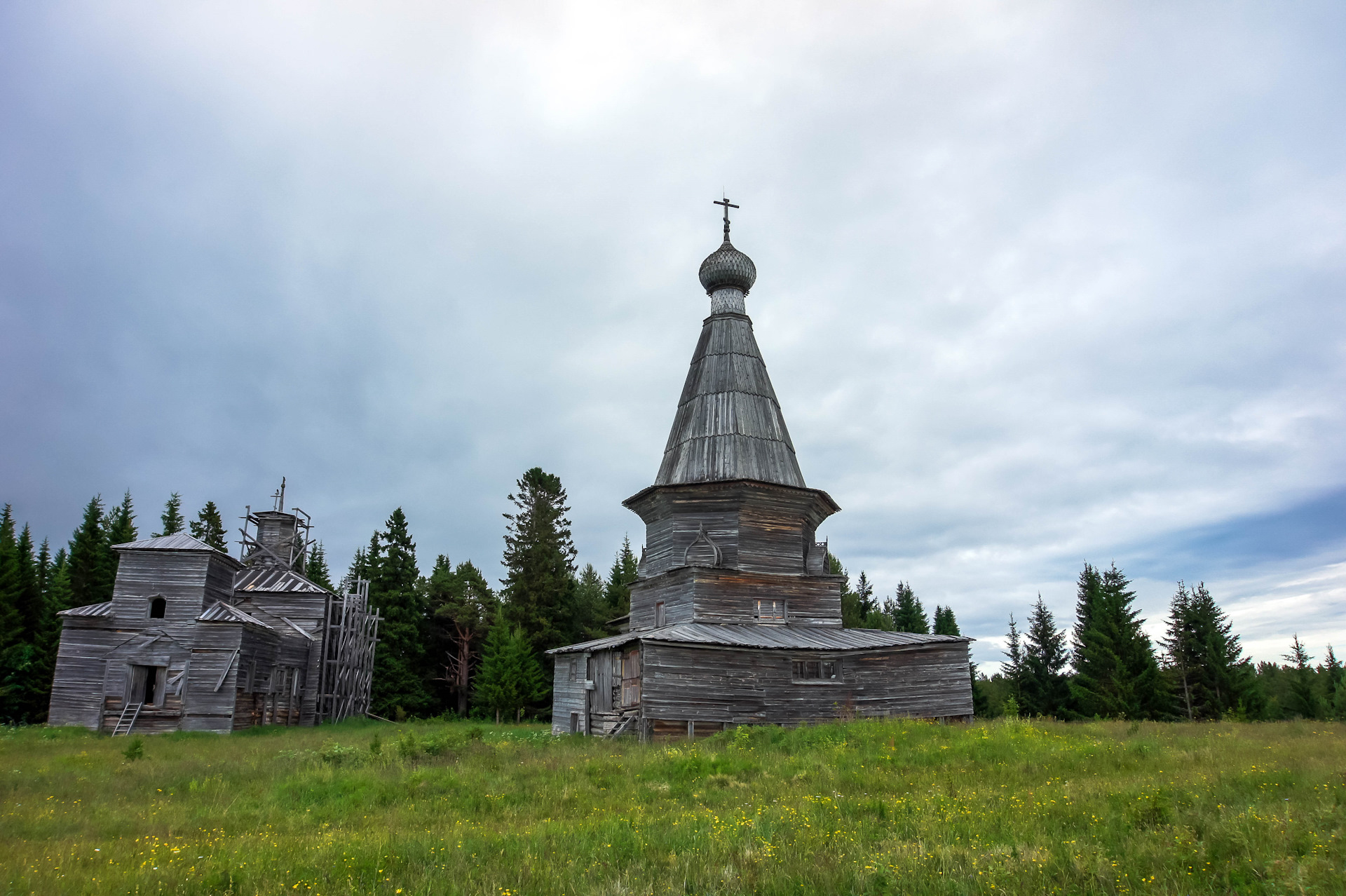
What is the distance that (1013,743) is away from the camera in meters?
16.2

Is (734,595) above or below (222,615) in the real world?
above

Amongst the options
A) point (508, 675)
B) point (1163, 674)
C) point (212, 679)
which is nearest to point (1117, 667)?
point (1163, 674)

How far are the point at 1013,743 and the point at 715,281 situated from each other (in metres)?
22.3

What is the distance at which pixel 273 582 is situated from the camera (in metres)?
38.1

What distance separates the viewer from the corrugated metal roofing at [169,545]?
29469mm

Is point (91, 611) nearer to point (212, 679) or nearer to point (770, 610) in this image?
point (212, 679)

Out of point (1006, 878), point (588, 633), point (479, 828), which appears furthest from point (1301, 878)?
point (588, 633)

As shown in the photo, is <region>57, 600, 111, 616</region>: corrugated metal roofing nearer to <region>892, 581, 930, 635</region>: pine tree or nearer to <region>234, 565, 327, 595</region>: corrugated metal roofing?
<region>234, 565, 327, 595</region>: corrugated metal roofing

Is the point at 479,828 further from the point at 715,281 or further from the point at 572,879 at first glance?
the point at 715,281

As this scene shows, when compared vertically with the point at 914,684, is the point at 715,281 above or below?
above

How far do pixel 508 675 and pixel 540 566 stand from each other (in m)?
6.68

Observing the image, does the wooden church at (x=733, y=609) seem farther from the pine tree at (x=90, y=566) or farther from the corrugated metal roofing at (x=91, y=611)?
the pine tree at (x=90, y=566)

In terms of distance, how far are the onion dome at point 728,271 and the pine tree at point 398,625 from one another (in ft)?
81.2

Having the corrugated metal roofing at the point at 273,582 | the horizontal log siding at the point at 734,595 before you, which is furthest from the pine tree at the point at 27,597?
the horizontal log siding at the point at 734,595
